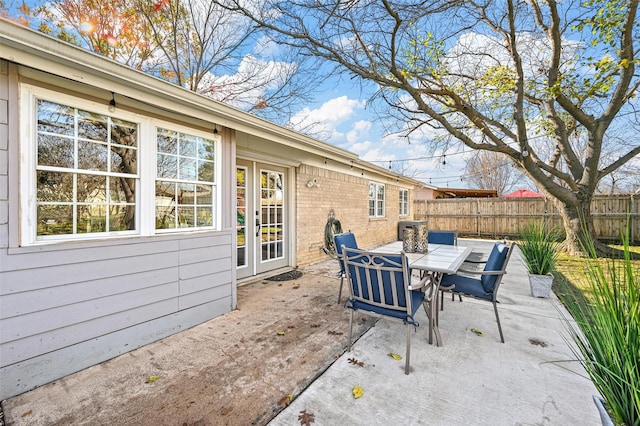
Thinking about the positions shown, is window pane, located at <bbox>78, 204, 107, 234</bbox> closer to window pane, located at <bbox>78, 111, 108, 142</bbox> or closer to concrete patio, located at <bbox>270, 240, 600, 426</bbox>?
window pane, located at <bbox>78, 111, 108, 142</bbox>

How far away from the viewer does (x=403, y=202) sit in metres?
Answer: 12.4

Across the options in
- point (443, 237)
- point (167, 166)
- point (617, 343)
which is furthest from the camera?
point (443, 237)

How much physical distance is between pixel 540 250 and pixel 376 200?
576cm

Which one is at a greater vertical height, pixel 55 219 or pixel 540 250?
pixel 55 219

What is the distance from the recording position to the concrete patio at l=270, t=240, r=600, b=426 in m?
1.77

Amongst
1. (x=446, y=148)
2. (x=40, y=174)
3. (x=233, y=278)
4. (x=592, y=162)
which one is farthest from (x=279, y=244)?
(x=592, y=162)

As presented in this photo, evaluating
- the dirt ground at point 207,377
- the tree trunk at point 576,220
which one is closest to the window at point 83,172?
the dirt ground at point 207,377

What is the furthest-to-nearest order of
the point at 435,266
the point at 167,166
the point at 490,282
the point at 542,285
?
the point at 542,285
the point at 167,166
the point at 490,282
the point at 435,266

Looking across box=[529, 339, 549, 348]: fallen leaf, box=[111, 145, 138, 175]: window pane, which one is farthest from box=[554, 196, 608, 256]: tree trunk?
box=[111, 145, 138, 175]: window pane

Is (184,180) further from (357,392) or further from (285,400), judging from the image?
(357,392)

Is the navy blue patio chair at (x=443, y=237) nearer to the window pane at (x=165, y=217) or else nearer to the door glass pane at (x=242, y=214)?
the door glass pane at (x=242, y=214)

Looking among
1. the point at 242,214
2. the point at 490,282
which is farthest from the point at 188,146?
the point at 490,282

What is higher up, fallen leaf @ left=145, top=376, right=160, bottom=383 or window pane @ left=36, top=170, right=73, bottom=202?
window pane @ left=36, top=170, right=73, bottom=202

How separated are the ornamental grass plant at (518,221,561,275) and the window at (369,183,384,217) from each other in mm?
5104
